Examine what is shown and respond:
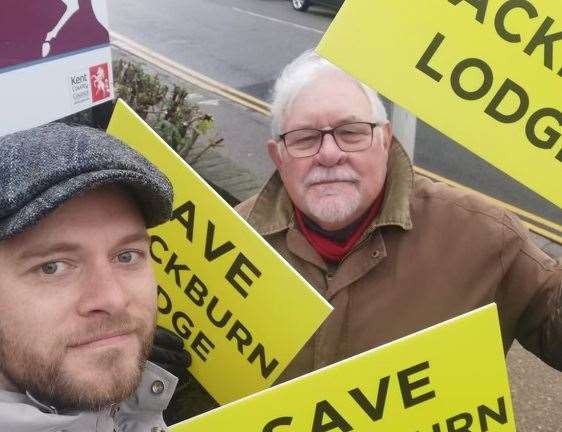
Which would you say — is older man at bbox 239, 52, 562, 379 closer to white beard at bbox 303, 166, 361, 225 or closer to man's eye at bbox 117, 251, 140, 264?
white beard at bbox 303, 166, 361, 225

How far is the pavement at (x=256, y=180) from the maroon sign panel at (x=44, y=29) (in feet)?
6.45

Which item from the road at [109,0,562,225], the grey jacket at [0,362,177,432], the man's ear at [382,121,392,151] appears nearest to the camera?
the grey jacket at [0,362,177,432]

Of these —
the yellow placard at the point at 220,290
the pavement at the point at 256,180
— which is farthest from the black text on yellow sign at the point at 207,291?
the pavement at the point at 256,180

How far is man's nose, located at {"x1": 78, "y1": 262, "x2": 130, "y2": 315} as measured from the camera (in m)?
1.17

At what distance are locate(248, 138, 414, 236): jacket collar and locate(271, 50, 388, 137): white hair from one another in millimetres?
127

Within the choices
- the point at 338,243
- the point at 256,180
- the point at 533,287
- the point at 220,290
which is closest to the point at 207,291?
the point at 220,290

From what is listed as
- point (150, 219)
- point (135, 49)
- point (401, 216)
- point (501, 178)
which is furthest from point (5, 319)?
point (135, 49)

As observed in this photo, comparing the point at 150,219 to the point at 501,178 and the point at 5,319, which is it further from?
the point at 501,178

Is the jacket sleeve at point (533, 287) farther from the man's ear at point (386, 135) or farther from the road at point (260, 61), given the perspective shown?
the road at point (260, 61)

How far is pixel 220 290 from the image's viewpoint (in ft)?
6.00

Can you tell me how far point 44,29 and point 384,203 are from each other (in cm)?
141

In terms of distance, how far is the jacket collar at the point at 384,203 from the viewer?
181 centimetres

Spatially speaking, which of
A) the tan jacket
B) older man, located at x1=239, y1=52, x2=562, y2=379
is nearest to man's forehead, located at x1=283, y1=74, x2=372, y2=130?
older man, located at x1=239, y1=52, x2=562, y2=379

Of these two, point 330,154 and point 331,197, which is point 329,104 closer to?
point 330,154
